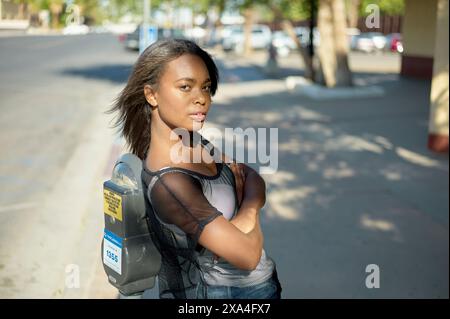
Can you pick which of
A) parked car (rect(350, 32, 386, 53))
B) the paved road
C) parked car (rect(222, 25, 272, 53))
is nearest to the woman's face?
the paved road

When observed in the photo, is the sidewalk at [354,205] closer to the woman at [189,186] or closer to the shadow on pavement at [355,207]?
the shadow on pavement at [355,207]

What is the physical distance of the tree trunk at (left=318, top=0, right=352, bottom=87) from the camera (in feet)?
51.6

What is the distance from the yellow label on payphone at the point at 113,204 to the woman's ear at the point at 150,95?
311 mm

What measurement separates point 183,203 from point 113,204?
30cm

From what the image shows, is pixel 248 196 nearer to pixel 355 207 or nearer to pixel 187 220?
pixel 187 220

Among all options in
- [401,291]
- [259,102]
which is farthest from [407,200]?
[259,102]

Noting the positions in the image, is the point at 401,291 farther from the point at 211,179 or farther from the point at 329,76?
the point at 329,76

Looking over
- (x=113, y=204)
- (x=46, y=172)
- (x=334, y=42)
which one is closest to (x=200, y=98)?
(x=113, y=204)

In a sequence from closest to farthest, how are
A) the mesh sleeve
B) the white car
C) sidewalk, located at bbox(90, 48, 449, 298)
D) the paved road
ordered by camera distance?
the mesh sleeve → sidewalk, located at bbox(90, 48, 449, 298) → the paved road → the white car

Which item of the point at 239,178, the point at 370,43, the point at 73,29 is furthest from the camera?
the point at 370,43

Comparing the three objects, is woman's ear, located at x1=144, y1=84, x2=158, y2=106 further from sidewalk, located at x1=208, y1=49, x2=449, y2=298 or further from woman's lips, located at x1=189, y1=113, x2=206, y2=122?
sidewalk, located at x1=208, y1=49, x2=449, y2=298

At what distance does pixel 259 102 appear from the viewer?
14.3 meters

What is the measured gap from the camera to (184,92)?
5.65 ft

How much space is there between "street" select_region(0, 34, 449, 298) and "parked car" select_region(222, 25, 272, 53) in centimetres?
2599
